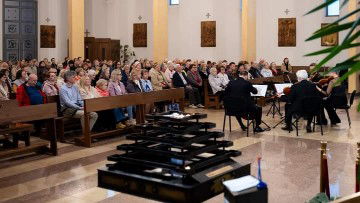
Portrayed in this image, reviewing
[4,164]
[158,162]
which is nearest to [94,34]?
[4,164]

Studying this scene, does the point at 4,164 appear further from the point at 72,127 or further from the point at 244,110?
the point at 244,110

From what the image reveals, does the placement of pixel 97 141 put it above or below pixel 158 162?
below

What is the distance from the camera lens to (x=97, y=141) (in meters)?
9.66

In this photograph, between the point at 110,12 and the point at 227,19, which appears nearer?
the point at 227,19

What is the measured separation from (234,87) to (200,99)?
216 inches

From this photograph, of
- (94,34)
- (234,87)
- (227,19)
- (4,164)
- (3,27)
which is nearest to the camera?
(4,164)

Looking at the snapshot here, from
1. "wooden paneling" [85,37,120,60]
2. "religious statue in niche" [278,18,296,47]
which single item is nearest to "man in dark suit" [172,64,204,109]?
"religious statue in niche" [278,18,296,47]

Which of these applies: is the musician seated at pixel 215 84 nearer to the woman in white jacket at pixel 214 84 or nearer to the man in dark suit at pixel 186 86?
the woman in white jacket at pixel 214 84

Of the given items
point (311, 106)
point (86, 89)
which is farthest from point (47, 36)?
point (311, 106)

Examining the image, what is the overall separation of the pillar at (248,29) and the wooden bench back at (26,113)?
14331 mm

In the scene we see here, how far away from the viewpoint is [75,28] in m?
18.7

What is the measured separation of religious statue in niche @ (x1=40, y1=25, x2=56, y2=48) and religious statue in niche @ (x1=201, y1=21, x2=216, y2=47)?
733 centimetres

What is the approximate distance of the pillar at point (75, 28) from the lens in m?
18.6

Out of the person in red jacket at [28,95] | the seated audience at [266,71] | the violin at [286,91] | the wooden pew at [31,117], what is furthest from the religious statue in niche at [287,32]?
the wooden pew at [31,117]
